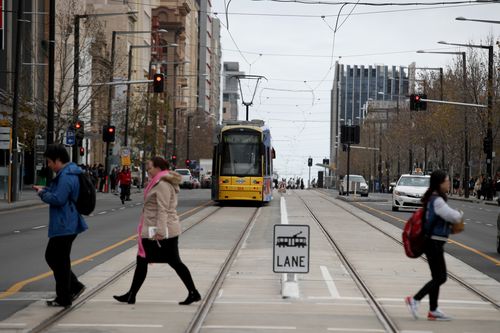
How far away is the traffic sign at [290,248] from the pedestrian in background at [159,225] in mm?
1465

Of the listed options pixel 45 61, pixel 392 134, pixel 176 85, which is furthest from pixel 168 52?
Result: pixel 45 61

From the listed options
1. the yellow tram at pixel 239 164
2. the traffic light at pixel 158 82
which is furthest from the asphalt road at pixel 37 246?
the traffic light at pixel 158 82

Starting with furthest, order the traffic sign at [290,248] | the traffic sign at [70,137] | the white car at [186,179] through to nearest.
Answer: the white car at [186,179] → the traffic sign at [70,137] → the traffic sign at [290,248]

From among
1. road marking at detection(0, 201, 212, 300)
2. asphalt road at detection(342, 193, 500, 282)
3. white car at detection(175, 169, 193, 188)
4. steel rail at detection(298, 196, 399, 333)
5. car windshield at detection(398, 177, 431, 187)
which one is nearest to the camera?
steel rail at detection(298, 196, 399, 333)

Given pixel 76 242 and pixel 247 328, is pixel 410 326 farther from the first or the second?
pixel 76 242

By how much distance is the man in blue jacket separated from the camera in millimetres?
12820

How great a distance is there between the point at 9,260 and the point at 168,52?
12364cm

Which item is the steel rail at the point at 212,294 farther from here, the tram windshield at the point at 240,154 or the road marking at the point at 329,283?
the tram windshield at the point at 240,154

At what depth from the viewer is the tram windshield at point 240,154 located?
4734 cm

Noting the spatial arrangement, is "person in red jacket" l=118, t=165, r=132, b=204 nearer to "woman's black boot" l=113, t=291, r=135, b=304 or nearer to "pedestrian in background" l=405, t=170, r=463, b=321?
"woman's black boot" l=113, t=291, r=135, b=304

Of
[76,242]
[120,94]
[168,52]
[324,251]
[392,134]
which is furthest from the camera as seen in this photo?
[168,52]

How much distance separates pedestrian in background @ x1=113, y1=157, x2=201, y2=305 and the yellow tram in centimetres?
3377

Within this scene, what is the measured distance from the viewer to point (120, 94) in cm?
9525

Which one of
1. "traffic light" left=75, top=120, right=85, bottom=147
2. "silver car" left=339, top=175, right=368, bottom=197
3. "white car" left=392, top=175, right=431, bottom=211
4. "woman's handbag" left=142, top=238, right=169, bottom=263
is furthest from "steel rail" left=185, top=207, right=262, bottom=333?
"silver car" left=339, top=175, right=368, bottom=197
